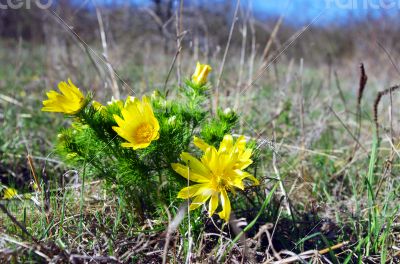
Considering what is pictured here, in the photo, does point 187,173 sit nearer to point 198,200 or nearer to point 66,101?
point 198,200

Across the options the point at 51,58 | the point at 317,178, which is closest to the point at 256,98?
the point at 317,178

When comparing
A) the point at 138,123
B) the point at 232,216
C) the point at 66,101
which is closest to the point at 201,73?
the point at 138,123

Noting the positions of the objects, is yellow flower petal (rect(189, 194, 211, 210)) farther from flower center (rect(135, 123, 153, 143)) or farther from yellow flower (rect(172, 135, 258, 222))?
flower center (rect(135, 123, 153, 143))

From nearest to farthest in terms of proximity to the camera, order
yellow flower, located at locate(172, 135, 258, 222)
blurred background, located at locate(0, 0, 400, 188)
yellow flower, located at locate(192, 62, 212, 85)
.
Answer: yellow flower, located at locate(172, 135, 258, 222) < yellow flower, located at locate(192, 62, 212, 85) < blurred background, located at locate(0, 0, 400, 188)

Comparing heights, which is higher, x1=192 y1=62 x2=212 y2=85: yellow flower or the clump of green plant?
x1=192 y1=62 x2=212 y2=85: yellow flower

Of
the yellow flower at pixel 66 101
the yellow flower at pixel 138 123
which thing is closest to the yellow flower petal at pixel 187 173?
the yellow flower at pixel 138 123

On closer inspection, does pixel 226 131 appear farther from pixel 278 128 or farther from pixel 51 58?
pixel 51 58

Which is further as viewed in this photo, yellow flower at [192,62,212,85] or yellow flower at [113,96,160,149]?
yellow flower at [192,62,212,85]

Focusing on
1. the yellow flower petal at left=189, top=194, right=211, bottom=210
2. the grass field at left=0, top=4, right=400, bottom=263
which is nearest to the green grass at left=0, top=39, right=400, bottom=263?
the grass field at left=0, top=4, right=400, bottom=263
